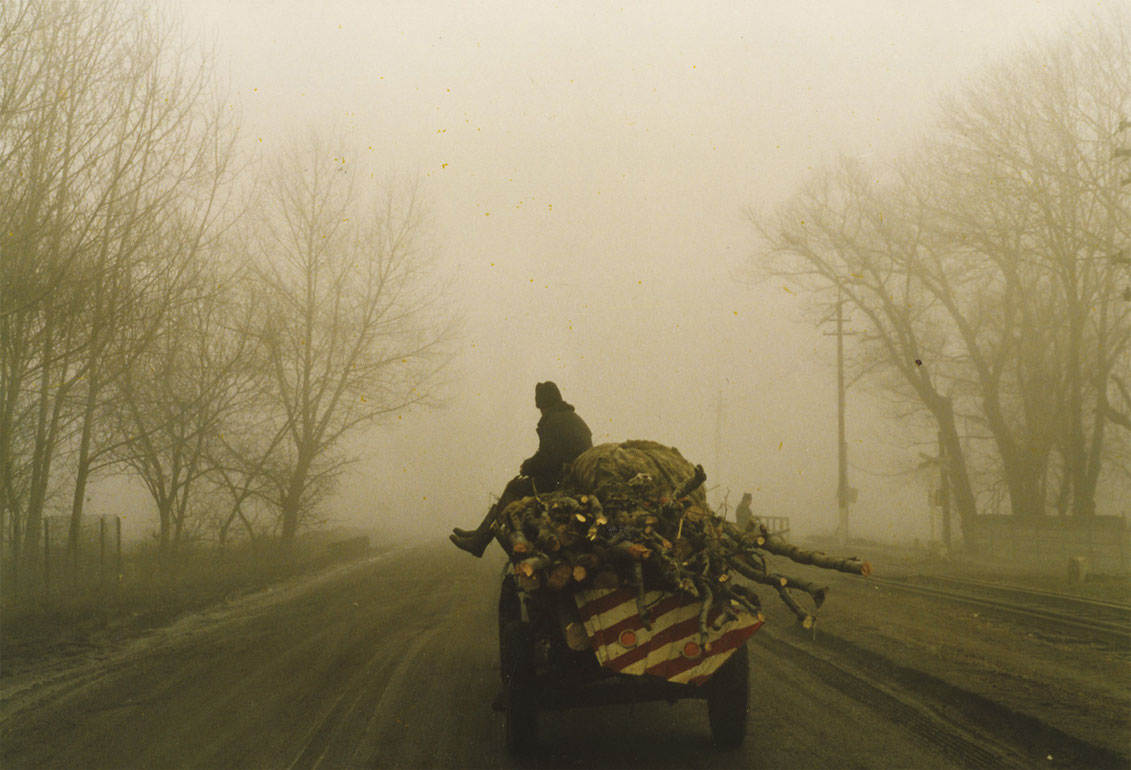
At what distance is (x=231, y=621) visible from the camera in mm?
12414

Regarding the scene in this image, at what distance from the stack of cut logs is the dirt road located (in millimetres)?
1171

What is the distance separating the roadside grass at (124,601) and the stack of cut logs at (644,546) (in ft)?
21.8

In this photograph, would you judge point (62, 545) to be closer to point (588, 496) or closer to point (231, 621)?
point (231, 621)

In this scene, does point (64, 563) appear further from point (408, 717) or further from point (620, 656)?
point (620, 656)

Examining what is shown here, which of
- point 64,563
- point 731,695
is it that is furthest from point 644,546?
point 64,563

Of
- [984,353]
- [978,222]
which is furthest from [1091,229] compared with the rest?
[984,353]

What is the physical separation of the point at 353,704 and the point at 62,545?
1283 centimetres

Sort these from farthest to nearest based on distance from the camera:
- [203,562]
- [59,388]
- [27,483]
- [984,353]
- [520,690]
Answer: [984,353], [203,562], [27,483], [59,388], [520,690]

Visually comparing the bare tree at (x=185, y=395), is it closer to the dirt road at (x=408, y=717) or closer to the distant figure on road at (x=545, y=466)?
the dirt road at (x=408, y=717)

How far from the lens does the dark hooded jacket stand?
7316mm

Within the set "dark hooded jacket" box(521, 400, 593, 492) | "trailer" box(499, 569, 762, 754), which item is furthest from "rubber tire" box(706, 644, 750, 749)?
"dark hooded jacket" box(521, 400, 593, 492)

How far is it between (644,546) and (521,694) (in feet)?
4.36

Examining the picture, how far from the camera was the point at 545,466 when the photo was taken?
7379mm

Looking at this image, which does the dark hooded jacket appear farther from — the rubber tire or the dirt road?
the rubber tire
